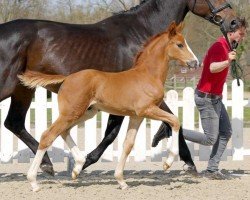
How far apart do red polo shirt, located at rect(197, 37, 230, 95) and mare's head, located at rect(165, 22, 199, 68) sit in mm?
848

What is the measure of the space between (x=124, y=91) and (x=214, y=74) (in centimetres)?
144

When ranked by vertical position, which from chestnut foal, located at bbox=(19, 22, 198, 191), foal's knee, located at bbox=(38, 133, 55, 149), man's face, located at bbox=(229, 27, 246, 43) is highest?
man's face, located at bbox=(229, 27, 246, 43)

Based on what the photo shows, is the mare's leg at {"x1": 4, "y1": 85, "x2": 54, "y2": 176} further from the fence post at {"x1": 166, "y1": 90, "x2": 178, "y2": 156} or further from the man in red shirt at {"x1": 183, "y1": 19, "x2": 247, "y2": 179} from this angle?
the fence post at {"x1": 166, "y1": 90, "x2": 178, "y2": 156}

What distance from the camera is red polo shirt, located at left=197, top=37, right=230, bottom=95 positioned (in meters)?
6.79

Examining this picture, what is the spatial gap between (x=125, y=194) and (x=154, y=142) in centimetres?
165

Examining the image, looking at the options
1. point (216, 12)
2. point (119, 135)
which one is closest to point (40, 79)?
point (216, 12)

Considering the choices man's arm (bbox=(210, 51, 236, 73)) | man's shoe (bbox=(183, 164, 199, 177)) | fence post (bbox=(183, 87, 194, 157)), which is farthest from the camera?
fence post (bbox=(183, 87, 194, 157))

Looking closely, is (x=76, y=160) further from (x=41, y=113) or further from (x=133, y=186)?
(x=41, y=113)

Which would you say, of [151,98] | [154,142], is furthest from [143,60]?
[154,142]

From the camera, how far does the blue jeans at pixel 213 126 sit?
691 cm

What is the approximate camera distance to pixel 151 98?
5.86 meters

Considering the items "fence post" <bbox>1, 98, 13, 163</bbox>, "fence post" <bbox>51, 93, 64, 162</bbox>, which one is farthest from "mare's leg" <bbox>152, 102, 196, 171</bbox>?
"fence post" <bbox>1, 98, 13, 163</bbox>

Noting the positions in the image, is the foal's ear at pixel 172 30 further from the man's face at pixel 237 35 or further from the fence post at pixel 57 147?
the fence post at pixel 57 147

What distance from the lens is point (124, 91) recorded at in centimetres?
591
